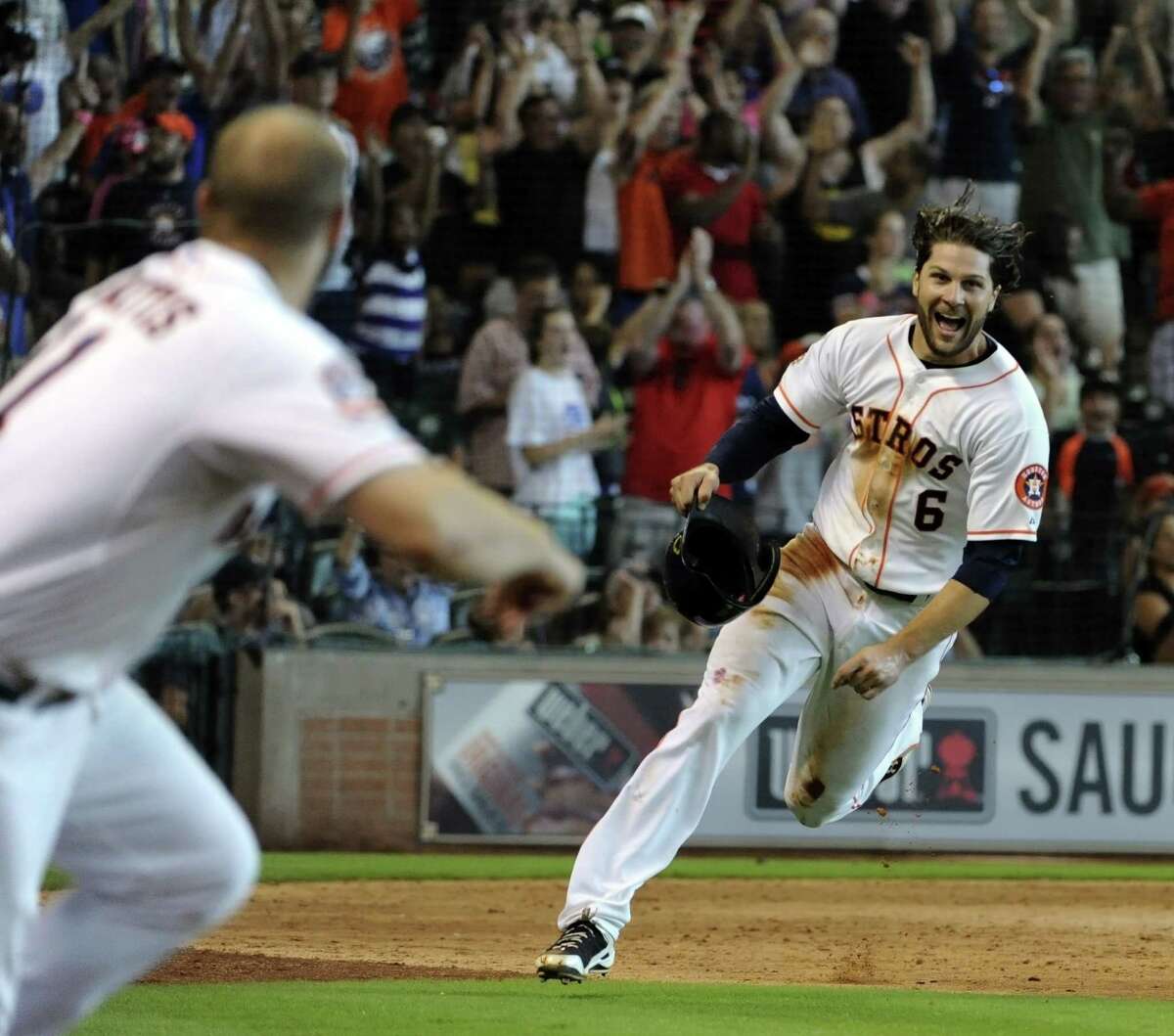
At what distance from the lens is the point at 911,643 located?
5914mm

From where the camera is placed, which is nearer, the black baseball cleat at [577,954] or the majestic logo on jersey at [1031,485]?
the black baseball cleat at [577,954]

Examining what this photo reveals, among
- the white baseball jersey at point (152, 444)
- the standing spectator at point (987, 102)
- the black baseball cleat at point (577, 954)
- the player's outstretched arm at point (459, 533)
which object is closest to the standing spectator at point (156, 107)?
the standing spectator at point (987, 102)


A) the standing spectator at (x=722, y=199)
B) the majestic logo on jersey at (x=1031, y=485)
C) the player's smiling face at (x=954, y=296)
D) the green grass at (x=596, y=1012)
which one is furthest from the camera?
the standing spectator at (x=722, y=199)

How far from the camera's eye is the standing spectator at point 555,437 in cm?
1113

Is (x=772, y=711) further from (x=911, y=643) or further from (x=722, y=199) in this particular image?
(x=722, y=199)

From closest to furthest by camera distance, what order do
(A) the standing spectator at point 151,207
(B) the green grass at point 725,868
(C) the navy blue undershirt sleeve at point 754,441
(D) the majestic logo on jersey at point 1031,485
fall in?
(D) the majestic logo on jersey at point 1031,485 < (C) the navy blue undershirt sleeve at point 754,441 < (B) the green grass at point 725,868 < (A) the standing spectator at point 151,207

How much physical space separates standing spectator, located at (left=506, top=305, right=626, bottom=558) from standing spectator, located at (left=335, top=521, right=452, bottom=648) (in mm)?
777

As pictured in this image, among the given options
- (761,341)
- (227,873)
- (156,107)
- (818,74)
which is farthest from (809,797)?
(818,74)

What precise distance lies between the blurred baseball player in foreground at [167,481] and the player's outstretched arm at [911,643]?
290 centimetres

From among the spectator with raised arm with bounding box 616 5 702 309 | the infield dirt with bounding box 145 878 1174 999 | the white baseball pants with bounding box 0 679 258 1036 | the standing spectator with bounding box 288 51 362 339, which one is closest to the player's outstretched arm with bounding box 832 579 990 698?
the infield dirt with bounding box 145 878 1174 999

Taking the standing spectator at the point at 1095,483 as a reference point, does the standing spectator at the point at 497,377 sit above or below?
above

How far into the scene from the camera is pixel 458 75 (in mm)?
12852

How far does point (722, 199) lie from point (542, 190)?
3.83 feet

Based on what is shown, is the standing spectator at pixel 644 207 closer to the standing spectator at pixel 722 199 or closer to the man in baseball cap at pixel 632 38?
the standing spectator at pixel 722 199
